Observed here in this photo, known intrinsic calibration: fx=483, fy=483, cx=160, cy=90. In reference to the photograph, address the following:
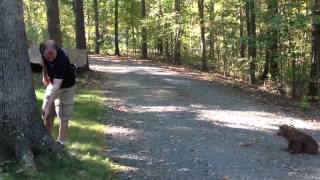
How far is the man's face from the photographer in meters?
7.23

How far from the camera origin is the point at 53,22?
14.9 meters

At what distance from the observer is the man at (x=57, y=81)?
7.27 meters

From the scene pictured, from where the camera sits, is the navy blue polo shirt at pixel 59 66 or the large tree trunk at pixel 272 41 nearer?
the navy blue polo shirt at pixel 59 66

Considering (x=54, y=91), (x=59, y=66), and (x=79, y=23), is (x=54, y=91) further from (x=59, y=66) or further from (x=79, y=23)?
(x=79, y=23)

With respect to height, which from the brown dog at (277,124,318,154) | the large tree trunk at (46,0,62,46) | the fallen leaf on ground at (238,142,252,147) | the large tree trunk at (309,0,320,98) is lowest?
the fallen leaf on ground at (238,142,252,147)

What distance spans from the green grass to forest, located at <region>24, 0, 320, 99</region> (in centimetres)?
653

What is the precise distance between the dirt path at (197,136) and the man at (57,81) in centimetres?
125

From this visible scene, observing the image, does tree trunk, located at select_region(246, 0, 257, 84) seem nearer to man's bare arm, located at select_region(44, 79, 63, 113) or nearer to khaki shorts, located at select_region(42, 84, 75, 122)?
khaki shorts, located at select_region(42, 84, 75, 122)

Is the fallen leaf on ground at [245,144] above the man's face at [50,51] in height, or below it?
below

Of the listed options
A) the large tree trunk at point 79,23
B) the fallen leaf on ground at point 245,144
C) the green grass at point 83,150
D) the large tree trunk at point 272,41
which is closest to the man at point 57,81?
the green grass at point 83,150

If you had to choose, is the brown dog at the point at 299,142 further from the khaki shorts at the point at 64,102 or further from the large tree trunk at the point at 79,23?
the large tree trunk at the point at 79,23

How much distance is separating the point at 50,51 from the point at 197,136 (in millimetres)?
4153

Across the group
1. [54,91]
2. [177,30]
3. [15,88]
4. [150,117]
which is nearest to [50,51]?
[54,91]

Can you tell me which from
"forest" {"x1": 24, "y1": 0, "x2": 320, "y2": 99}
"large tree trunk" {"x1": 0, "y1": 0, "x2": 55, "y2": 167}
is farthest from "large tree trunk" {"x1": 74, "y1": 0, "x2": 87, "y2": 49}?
"large tree trunk" {"x1": 0, "y1": 0, "x2": 55, "y2": 167}
